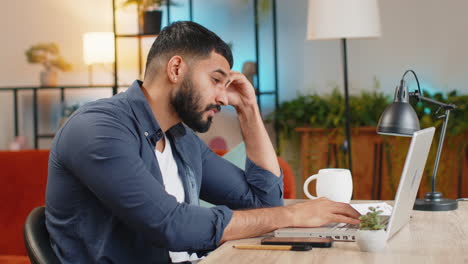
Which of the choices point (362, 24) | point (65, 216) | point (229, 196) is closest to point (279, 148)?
point (362, 24)

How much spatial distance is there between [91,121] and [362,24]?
233 cm

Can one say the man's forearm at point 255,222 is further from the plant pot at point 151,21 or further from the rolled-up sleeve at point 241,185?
the plant pot at point 151,21

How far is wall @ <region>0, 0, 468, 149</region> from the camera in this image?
4.33m

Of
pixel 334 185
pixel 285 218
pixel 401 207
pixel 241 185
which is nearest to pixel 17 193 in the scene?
pixel 241 185

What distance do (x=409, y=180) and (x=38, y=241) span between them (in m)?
0.85

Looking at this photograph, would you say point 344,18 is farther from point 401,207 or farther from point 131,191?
point 131,191

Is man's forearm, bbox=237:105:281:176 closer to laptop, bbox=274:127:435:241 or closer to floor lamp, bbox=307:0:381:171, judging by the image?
laptop, bbox=274:127:435:241

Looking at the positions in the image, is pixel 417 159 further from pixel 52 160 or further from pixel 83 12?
pixel 83 12

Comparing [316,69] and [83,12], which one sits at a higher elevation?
[83,12]

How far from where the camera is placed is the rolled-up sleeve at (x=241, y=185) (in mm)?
2092

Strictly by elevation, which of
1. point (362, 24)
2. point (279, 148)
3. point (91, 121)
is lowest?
point (279, 148)

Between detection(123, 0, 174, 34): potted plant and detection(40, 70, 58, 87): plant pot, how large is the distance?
73 centimetres

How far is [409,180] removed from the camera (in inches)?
59.8

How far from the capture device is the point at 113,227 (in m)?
1.67
